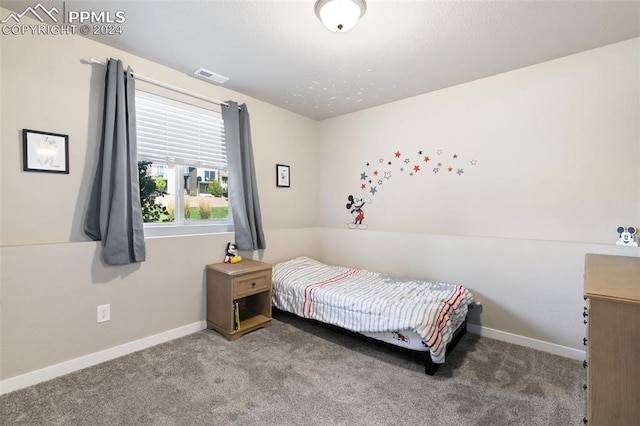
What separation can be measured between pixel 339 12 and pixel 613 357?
204cm

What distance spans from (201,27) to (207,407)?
2407mm

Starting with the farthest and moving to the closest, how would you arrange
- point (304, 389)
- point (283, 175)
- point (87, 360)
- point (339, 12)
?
1. point (283, 175)
2. point (87, 360)
3. point (304, 389)
4. point (339, 12)

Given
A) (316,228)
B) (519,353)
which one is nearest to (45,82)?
(316,228)

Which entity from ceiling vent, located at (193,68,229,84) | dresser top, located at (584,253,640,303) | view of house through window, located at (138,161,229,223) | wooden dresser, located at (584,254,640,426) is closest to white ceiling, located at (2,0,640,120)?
ceiling vent, located at (193,68,229,84)

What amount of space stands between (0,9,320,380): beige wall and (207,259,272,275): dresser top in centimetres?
22

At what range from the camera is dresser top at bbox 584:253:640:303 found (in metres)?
1.15

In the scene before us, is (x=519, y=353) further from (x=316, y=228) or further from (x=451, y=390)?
(x=316, y=228)

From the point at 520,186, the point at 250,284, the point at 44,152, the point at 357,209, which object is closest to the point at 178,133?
the point at 44,152

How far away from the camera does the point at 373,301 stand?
232cm

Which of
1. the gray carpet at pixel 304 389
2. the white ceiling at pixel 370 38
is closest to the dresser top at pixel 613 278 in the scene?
the gray carpet at pixel 304 389

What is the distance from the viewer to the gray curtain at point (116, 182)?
6.90 feet

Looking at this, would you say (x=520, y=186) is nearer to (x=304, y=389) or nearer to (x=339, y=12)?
(x=339, y=12)

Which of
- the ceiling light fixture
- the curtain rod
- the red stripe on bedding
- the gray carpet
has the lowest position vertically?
the gray carpet

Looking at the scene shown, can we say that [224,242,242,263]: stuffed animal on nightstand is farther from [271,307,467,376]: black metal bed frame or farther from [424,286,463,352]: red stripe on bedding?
[424,286,463,352]: red stripe on bedding
